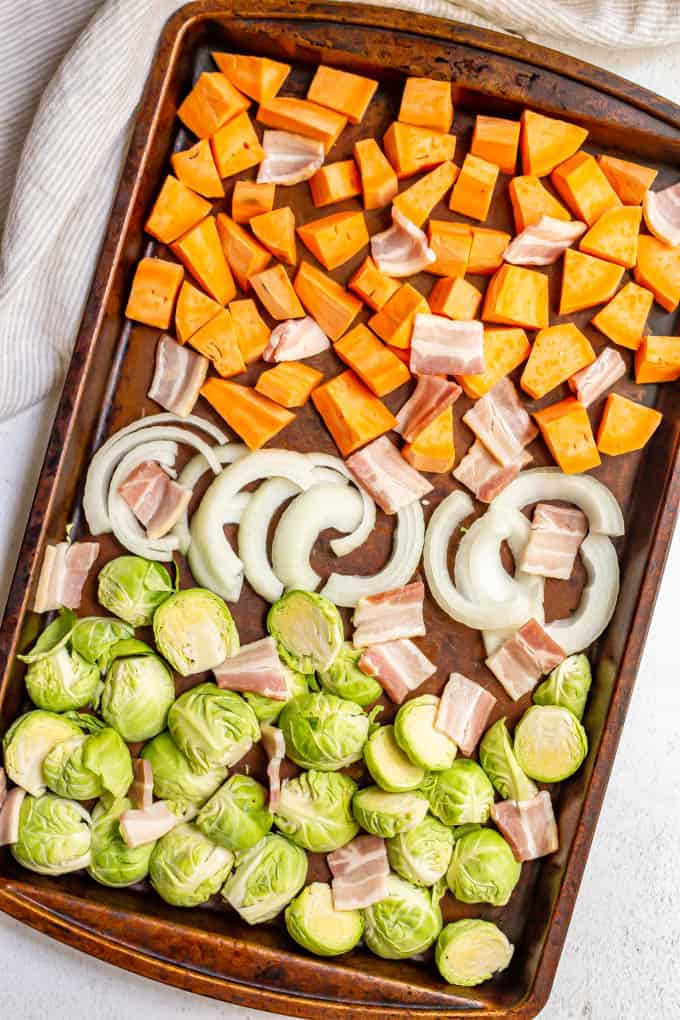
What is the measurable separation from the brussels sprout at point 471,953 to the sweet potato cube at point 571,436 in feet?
4.76

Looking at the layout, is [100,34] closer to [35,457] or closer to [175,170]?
[175,170]

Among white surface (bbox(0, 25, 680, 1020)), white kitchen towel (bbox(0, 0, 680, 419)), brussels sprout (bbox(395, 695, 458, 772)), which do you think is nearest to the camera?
white kitchen towel (bbox(0, 0, 680, 419))

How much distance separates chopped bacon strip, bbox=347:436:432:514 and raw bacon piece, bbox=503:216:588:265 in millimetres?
703

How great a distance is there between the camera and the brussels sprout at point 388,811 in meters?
3.17

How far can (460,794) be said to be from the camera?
3197 millimetres

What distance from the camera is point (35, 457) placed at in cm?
343

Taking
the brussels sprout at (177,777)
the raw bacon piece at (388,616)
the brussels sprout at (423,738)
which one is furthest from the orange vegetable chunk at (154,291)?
the brussels sprout at (423,738)

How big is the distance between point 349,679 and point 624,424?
1165 mm

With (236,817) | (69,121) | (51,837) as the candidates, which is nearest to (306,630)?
(236,817)

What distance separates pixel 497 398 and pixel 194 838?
1657mm

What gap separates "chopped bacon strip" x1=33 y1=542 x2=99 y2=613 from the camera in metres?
3.19

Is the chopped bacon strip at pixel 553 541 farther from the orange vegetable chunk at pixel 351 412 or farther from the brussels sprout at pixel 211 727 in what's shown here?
the brussels sprout at pixel 211 727

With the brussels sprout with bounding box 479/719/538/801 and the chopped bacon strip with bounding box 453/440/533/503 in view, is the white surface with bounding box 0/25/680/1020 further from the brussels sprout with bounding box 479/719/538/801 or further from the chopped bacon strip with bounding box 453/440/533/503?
the chopped bacon strip with bounding box 453/440/533/503

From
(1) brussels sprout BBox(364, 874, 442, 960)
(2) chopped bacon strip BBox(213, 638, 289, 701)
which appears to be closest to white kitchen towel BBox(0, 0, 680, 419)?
(2) chopped bacon strip BBox(213, 638, 289, 701)
